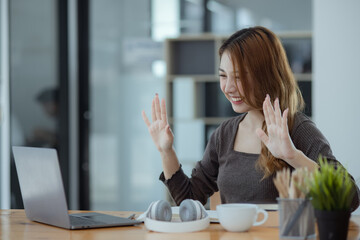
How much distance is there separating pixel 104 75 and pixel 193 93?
2.76ft

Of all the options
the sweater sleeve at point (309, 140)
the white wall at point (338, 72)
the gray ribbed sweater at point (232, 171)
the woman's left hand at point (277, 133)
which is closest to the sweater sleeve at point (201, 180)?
the gray ribbed sweater at point (232, 171)

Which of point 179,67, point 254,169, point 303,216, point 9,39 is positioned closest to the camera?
point 303,216

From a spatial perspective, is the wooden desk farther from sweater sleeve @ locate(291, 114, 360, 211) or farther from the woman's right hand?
the woman's right hand

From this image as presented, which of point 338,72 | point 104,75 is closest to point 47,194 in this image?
point 338,72

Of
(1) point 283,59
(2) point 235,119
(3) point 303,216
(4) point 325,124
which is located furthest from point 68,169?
(3) point 303,216

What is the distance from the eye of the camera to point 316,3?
3.57 metres

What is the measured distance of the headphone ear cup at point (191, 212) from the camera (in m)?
1.61

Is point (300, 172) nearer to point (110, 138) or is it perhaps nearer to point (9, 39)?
point (9, 39)

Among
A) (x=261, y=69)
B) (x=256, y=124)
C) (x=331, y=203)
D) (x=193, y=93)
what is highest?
(x=261, y=69)

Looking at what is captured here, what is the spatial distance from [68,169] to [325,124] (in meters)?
2.30

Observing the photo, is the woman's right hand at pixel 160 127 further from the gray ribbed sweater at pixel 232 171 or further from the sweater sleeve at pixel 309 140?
the sweater sleeve at pixel 309 140

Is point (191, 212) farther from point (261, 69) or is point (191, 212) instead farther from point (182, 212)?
point (261, 69)

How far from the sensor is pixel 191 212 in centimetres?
161

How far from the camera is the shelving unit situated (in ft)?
15.1
